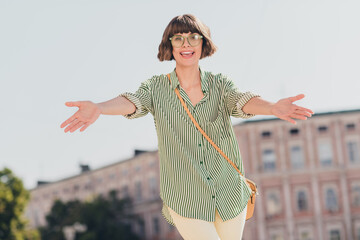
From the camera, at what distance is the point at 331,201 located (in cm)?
4947

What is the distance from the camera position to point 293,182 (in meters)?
50.3

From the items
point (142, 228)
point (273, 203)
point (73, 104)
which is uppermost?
point (73, 104)

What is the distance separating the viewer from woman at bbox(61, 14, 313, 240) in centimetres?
365

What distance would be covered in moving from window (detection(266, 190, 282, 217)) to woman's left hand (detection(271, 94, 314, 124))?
47319 millimetres

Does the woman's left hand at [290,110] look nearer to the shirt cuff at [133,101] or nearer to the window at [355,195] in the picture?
the shirt cuff at [133,101]

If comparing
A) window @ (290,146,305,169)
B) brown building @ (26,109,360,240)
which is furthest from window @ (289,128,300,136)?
window @ (290,146,305,169)

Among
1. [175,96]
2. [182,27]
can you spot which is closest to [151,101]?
[175,96]

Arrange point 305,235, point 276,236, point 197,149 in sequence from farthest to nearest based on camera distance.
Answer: point 276,236, point 305,235, point 197,149

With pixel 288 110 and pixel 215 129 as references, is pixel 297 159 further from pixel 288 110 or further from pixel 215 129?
pixel 288 110

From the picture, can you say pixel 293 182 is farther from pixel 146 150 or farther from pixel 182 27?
pixel 182 27

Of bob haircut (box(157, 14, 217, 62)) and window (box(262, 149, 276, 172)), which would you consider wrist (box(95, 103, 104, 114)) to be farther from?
window (box(262, 149, 276, 172))

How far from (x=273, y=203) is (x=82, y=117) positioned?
47827 millimetres

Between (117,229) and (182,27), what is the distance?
50.6 metres

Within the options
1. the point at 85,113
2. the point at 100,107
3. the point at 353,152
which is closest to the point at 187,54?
the point at 100,107
